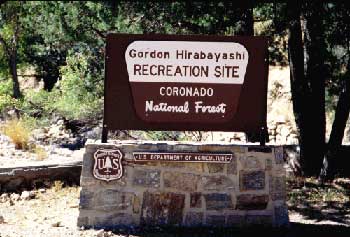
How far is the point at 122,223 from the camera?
246 inches

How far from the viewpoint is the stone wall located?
6211 mm

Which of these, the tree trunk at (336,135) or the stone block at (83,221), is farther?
the tree trunk at (336,135)

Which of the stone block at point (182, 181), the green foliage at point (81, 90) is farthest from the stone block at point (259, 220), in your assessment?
the green foliage at point (81, 90)

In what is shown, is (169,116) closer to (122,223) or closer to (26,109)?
(122,223)

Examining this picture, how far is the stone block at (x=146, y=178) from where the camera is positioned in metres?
6.23

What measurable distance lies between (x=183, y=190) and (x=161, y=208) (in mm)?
308

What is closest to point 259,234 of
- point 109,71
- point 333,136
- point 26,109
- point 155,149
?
point 155,149

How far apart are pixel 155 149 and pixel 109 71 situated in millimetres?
982

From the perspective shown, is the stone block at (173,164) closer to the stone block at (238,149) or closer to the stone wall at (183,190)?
the stone wall at (183,190)

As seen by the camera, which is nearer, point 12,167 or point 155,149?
point 155,149

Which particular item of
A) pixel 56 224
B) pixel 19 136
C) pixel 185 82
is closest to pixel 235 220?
pixel 185 82

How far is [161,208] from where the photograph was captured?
628cm

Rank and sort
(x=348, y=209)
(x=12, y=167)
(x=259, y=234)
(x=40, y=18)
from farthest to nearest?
(x=40, y=18), (x=12, y=167), (x=348, y=209), (x=259, y=234)

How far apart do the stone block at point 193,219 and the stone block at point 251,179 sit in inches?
21.5
